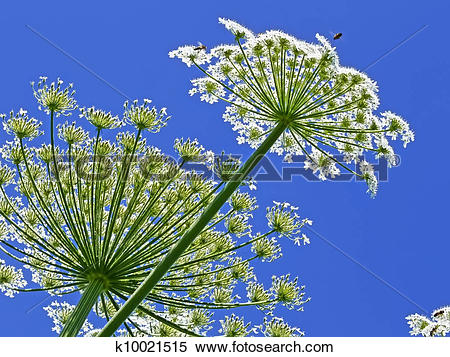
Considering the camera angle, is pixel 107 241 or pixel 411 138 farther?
pixel 411 138

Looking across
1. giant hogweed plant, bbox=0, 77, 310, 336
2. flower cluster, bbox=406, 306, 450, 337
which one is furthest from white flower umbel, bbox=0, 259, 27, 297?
flower cluster, bbox=406, 306, 450, 337

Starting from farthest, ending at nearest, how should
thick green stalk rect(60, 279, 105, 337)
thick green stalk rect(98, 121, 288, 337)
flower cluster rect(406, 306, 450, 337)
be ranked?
thick green stalk rect(60, 279, 105, 337)
thick green stalk rect(98, 121, 288, 337)
flower cluster rect(406, 306, 450, 337)

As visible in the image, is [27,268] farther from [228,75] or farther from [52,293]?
[228,75]

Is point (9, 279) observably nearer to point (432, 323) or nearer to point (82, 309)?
point (82, 309)

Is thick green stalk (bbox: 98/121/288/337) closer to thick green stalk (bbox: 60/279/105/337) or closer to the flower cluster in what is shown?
thick green stalk (bbox: 60/279/105/337)

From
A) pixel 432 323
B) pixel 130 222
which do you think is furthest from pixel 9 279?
pixel 432 323
